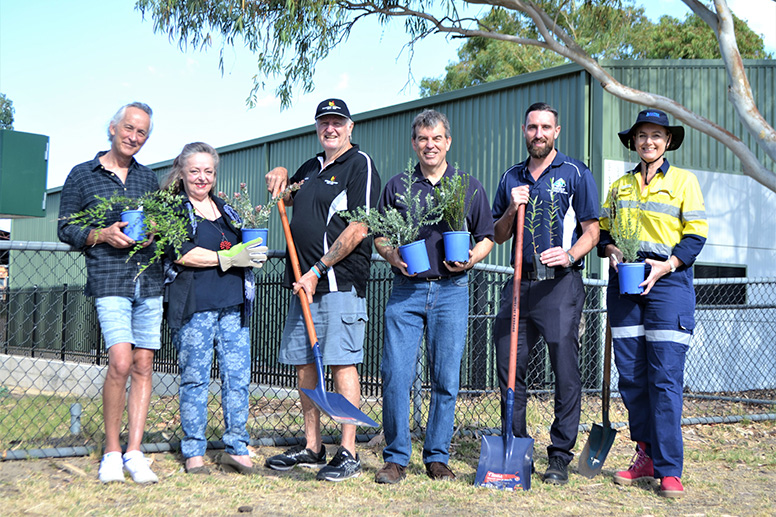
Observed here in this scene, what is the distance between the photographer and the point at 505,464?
167 inches

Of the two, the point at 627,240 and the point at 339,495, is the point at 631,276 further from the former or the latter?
the point at 339,495

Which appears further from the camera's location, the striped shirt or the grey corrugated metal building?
the grey corrugated metal building

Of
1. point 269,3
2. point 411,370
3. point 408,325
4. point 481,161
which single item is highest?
point 269,3

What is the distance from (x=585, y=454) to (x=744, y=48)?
25785 mm

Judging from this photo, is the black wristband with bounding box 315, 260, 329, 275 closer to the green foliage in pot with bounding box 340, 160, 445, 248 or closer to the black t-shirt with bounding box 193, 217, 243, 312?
the green foliage in pot with bounding box 340, 160, 445, 248

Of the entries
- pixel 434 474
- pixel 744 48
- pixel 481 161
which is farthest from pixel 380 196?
pixel 744 48

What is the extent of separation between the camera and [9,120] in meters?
49.8

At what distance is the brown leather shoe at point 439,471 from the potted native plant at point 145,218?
1992 mm

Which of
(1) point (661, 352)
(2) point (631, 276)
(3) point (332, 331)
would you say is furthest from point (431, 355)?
(1) point (661, 352)

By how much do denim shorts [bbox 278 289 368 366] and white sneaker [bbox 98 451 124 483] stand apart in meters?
1.09

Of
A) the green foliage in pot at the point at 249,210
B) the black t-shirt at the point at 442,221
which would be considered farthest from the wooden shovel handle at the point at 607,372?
the green foliage in pot at the point at 249,210

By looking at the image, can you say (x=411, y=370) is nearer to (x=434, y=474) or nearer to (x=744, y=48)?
(x=434, y=474)

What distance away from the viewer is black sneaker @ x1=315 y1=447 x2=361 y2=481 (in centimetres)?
424

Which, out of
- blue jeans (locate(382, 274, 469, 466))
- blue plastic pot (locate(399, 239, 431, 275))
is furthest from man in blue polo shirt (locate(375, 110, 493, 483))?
blue plastic pot (locate(399, 239, 431, 275))
